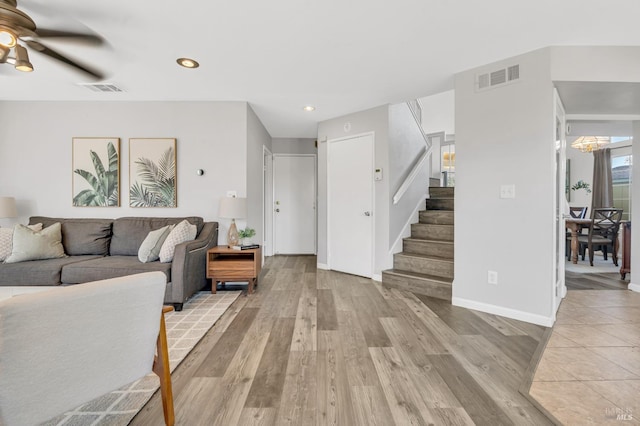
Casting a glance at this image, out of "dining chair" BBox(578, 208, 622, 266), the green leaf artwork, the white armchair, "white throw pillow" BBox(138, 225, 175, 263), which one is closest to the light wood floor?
the white armchair

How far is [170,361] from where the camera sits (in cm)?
186

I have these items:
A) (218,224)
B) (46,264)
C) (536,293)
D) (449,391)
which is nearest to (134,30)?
(218,224)

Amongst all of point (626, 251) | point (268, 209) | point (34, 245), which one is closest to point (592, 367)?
point (626, 251)

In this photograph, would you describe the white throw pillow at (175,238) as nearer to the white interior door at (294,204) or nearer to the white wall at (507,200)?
the white interior door at (294,204)

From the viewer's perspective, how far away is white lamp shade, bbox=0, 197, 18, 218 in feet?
10.9

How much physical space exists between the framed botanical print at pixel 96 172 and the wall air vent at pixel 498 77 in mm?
4352

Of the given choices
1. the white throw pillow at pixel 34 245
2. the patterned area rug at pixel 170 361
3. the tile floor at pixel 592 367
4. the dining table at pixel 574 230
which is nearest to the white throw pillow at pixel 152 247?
the patterned area rug at pixel 170 361

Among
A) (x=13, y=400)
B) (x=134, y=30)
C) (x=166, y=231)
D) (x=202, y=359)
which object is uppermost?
(x=134, y=30)

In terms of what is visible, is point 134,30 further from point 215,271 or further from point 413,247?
point 413,247

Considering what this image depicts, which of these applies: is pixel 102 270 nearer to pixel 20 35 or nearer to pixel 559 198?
pixel 20 35

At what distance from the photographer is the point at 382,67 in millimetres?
2818

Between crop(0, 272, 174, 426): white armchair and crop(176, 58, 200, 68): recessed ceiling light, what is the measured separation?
2.33 m

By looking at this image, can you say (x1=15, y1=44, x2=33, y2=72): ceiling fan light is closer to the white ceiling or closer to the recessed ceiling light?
the white ceiling

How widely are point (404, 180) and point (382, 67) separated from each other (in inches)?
72.3
